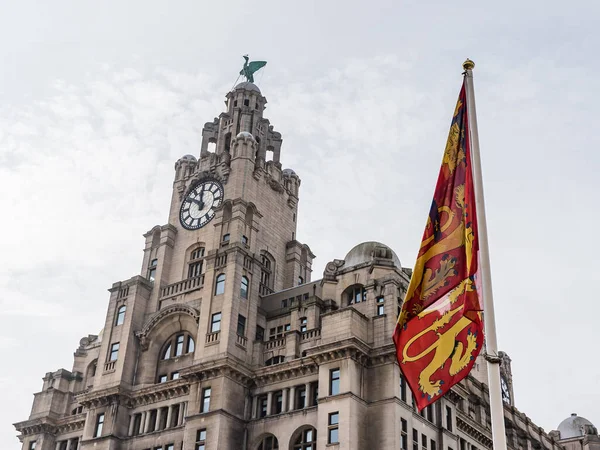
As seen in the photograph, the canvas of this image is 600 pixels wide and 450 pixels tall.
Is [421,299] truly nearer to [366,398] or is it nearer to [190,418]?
[366,398]

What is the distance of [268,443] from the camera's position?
Answer: 64.3m

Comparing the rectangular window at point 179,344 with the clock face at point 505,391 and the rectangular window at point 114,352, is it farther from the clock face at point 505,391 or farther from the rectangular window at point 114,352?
the clock face at point 505,391

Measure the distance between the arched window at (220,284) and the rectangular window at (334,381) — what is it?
1439 cm

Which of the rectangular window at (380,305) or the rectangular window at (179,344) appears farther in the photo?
the rectangular window at (179,344)

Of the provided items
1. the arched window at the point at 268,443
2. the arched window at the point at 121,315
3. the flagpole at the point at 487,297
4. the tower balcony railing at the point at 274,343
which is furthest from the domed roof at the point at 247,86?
the flagpole at the point at 487,297

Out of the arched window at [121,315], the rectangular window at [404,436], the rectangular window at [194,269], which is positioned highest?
the rectangular window at [194,269]

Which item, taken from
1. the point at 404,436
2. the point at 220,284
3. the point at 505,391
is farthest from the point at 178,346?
the point at 505,391

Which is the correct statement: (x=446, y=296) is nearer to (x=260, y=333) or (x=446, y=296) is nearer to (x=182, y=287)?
(x=260, y=333)

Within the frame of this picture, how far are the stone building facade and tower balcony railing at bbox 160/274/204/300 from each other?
5.6 inches

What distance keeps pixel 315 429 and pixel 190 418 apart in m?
11.0

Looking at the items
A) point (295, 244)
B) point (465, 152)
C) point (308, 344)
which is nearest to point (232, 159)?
point (295, 244)

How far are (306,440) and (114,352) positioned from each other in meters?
23.4

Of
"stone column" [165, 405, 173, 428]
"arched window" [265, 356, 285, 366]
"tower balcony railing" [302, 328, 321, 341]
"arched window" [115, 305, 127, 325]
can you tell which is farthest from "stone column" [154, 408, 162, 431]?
"tower balcony railing" [302, 328, 321, 341]

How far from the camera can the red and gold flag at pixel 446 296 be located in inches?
883
